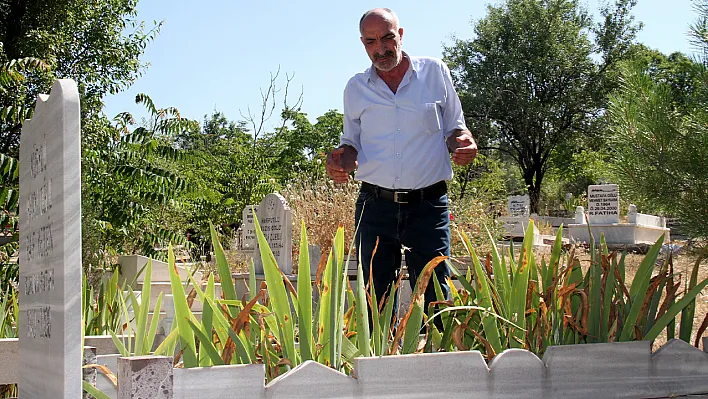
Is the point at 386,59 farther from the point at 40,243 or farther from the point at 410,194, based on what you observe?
the point at 40,243

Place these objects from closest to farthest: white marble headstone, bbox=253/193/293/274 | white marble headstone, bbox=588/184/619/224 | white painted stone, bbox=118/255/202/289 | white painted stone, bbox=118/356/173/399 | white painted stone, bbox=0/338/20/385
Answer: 1. white painted stone, bbox=118/356/173/399
2. white painted stone, bbox=0/338/20/385
3. white marble headstone, bbox=253/193/293/274
4. white painted stone, bbox=118/255/202/289
5. white marble headstone, bbox=588/184/619/224

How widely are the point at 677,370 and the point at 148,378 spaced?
1.35m

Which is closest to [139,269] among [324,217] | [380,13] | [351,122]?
[324,217]

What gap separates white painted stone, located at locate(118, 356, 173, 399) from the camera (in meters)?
1.61

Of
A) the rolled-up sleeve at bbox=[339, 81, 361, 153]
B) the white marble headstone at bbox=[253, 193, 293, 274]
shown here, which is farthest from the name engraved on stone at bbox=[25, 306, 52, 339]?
the white marble headstone at bbox=[253, 193, 293, 274]

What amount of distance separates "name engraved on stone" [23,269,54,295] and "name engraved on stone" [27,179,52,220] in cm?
16

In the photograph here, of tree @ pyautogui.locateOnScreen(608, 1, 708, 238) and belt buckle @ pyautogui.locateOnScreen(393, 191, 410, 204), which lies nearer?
tree @ pyautogui.locateOnScreen(608, 1, 708, 238)

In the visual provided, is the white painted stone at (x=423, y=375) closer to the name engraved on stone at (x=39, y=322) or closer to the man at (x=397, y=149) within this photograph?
the name engraved on stone at (x=39, y=322)

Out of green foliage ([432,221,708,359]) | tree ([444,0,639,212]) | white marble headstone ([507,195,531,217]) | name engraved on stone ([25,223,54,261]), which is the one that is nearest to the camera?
name engraved on stone ([25,223,54,261])

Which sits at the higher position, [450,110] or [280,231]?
[450,110]

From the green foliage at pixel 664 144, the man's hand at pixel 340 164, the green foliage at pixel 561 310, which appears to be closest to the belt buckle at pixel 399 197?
the man's hand at pixel 340 164

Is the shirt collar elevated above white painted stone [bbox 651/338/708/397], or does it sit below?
above

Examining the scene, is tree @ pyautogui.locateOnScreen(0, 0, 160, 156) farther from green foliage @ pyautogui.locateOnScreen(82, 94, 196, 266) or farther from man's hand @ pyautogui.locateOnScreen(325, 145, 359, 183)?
man's hand @ pyautogui.locateOnScreen(325, 145, 359, 183)

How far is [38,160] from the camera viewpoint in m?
2.03
